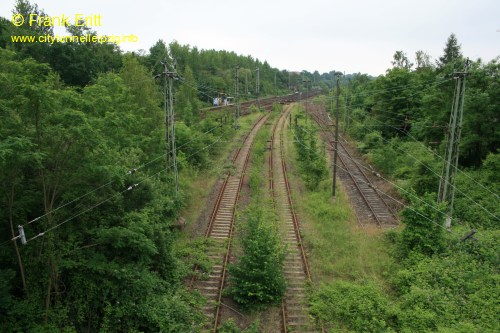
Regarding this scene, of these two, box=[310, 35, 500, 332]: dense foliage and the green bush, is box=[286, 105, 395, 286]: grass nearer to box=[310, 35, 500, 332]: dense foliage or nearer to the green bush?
box=[310, 35, 500, 332]: dense foliage

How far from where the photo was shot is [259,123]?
55.1 m

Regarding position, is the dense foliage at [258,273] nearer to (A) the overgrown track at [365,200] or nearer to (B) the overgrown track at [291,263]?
(B) the overgrown track at [291,263]

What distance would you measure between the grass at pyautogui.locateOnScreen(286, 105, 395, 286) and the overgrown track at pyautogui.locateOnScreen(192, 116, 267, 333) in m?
3.79

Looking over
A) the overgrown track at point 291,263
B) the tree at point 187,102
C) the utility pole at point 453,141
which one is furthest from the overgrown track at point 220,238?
the tree at point 187,102

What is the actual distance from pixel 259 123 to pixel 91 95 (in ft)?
143

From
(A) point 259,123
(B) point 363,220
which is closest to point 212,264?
(B) point 363,220

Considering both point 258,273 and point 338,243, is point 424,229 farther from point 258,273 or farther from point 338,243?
point 258,273

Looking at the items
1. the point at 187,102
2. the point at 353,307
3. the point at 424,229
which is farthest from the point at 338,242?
the point at 187,102

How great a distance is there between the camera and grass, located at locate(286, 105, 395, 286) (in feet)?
51.0

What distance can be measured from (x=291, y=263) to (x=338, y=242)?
10.1 ft

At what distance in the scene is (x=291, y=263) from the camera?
16.2 m

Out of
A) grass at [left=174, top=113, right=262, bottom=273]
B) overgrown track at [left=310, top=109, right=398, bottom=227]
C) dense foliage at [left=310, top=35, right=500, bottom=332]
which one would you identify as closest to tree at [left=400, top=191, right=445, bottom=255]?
dense foliage at [left=310, top=35, right=500, bottom=332]

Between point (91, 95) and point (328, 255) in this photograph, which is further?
point (328, 255)

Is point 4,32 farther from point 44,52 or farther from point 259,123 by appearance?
point 259,123
